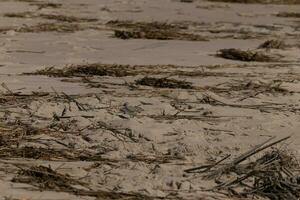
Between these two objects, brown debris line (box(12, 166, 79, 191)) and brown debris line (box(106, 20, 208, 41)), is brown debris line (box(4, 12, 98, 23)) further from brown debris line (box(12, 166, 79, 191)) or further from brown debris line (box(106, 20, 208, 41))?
brown debris line (box(12, 166, 79, 191))

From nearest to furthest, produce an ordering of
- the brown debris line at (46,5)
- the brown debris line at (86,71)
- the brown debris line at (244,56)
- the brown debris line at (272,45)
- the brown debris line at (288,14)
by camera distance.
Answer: the brown debris line at (86,71), the brown debris line at (244,56), the brown debris line at (272,45), the brown debris line at (46,5), the brown debris line at (288,14)

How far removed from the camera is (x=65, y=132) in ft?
14.2

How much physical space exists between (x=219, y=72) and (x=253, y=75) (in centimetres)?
36

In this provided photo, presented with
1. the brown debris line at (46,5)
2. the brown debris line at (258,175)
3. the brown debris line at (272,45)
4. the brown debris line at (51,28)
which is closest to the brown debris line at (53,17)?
the brown debris line at (51,28)

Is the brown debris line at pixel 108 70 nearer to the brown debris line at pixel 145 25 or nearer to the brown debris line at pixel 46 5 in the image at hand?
the brown debris line at pixel 145 25

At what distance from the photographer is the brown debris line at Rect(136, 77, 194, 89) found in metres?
5.78

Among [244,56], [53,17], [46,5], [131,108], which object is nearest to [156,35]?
[244,56]

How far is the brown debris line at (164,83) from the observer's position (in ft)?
19.0

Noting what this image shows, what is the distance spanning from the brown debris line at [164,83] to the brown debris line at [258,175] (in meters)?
1.79

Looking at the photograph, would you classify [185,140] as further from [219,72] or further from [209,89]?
[219,72]

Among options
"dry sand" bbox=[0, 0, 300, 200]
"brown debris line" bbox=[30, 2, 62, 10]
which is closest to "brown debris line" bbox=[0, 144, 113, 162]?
"dry sand" bbox=[0, 0, 300, 200]

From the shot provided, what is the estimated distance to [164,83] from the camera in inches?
229

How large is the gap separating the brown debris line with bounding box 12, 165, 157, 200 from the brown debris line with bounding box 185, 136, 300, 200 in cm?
51

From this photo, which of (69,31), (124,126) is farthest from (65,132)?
(69,31)
